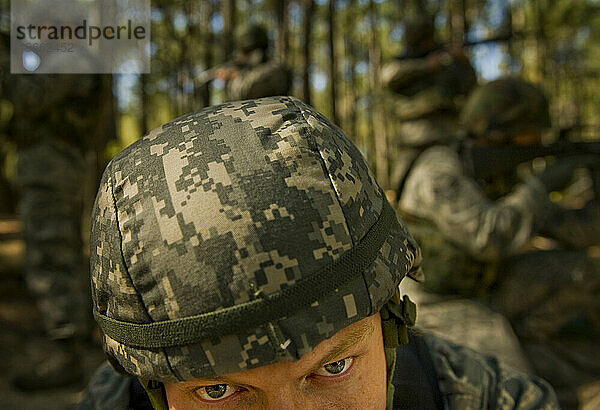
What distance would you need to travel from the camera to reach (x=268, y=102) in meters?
1.18

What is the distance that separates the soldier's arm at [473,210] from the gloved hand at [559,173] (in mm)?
59

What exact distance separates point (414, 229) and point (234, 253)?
257 centimetres

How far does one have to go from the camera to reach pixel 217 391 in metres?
1.04

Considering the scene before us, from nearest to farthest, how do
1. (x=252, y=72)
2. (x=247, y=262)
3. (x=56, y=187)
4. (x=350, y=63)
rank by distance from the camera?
(x=247, y=262) < (x=252, y=72) < (x=56, y=187) < (x=350, y=63)

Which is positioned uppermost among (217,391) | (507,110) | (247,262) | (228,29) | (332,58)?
(228,29)

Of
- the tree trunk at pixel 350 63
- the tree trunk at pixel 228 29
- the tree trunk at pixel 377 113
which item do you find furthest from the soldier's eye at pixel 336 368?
the tree trunk at pixel 350 63

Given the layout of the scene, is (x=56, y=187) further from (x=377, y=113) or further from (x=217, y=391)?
(x=377, y=113)

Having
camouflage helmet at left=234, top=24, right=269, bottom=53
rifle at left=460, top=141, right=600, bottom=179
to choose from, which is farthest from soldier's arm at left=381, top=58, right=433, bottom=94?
rifle at left=460, top=141, right=600, bottom=179

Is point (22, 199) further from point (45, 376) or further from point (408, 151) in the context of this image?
point (408, 151)

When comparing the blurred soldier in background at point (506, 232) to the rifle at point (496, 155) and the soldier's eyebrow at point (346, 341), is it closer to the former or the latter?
the rifle at point (496, 155)

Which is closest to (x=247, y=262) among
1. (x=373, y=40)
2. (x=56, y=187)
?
(x=56, y=187)

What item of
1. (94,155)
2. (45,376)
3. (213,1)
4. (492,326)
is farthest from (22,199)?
(213,1)

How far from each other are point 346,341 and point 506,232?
2231 mm

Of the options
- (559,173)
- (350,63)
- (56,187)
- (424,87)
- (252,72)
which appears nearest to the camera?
(559,173)
